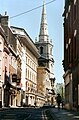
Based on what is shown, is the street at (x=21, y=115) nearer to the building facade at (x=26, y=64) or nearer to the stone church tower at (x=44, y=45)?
the building facade at (x=26, y=64)

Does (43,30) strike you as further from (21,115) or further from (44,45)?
(21,115)

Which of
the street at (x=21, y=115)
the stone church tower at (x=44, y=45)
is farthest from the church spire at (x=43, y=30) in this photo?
the street at (x=21, y=115)

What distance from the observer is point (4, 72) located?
6881 cm

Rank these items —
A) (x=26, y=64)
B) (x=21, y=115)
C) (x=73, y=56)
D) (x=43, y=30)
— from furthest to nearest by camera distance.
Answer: (x=43, y=30) → (x=26, y=64) → (x=73, y=56) → (x=21, y=115)

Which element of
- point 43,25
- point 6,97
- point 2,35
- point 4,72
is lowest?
point 6,97

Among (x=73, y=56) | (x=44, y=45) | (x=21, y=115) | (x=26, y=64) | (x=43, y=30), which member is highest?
(x=43, y=30)

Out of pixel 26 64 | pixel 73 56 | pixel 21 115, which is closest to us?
pixel 21 115

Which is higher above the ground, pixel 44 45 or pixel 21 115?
pixel 44 45

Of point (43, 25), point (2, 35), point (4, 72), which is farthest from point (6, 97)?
point (43, 25)

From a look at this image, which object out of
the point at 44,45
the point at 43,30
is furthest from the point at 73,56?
the point at 43,30

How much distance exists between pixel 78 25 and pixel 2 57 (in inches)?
1302

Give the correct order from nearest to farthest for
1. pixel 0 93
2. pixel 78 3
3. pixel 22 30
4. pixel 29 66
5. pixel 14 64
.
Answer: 1. pixel 78 3
2. pixel 0 93
3. pixel 14 64
4. pixel 22 30
5. pixel 29 66

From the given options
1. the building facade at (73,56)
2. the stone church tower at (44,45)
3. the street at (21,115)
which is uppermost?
the stone church tower at (44,45)

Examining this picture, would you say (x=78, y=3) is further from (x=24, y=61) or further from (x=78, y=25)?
(x=24, y=61)
